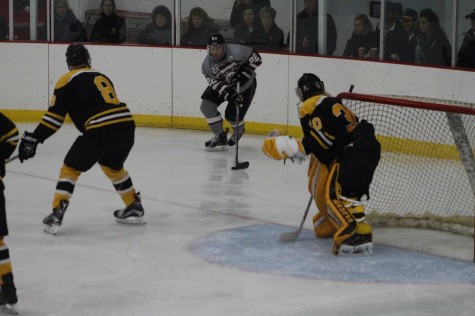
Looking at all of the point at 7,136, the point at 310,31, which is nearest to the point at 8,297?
the point at 7,136

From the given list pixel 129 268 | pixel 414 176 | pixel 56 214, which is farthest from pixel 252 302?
pixel 414 176

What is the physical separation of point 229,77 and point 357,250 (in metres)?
3.64

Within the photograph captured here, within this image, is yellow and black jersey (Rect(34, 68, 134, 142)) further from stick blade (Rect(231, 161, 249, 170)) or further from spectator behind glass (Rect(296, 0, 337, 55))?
spectator behind glass (Rect(296, 0, 337, 55))

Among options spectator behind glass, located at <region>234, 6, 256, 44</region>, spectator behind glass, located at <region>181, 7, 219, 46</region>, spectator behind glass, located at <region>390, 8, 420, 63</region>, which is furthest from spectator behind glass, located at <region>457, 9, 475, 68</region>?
spectator behind glass, located at <region>181, 7, 219, 46</region>

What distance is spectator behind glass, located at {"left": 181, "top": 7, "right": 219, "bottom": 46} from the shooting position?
10.2 meters

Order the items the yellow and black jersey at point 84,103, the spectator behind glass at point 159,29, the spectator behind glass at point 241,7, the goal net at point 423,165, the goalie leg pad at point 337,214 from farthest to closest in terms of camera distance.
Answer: the spectator behind glass at point 159,29, the spectator behind glass at point 241,7, the yellow and black jersey at point 84,103, the goal net at point 423,165, the goalie leg pad at point 337,214

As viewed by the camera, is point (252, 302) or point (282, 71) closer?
point (252, 302)

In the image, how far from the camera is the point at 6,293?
13.9 ft

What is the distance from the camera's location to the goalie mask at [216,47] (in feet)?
28.1

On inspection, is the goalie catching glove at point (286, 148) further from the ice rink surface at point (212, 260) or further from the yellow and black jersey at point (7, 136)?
the yellow and black jersey at point (7, 136)

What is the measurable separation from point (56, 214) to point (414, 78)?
147 inches

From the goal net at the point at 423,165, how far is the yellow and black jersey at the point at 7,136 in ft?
7.24

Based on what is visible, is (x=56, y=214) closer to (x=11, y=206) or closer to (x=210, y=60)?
(x=11, y=206)

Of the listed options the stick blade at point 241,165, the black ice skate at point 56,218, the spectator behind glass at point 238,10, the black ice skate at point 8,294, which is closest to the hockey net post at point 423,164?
the stick blade at point 241,165
